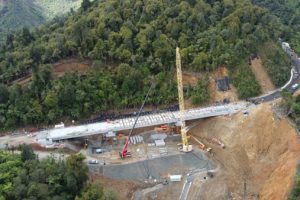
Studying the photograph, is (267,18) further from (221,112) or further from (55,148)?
(55,148)

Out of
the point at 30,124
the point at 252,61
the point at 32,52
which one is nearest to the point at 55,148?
the point at 30,124

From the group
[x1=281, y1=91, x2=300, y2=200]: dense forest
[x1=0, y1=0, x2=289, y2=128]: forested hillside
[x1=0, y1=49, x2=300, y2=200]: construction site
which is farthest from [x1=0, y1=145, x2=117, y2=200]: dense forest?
[x1=281, y1=91, x2=300, y2=200]: dense forest

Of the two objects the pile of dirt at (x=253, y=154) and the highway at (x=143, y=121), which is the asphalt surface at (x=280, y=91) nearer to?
the highway at (x=143, y=121)

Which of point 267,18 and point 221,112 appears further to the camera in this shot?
point 267,18

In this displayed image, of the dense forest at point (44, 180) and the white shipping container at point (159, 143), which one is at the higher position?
the white shipping container at point (159, 143)

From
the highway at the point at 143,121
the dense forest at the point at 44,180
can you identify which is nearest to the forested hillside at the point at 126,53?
the highway at the point at 143,121

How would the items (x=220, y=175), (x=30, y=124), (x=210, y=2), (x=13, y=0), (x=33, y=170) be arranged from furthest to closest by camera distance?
1. (x=13, y=0)
2. (x=210, y=2)
3. (x=30, y=124)
4. (x=220, y=175)
5. (x=33, y=170)

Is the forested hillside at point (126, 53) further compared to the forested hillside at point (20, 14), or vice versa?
the forested hillside at point (20, 14)
